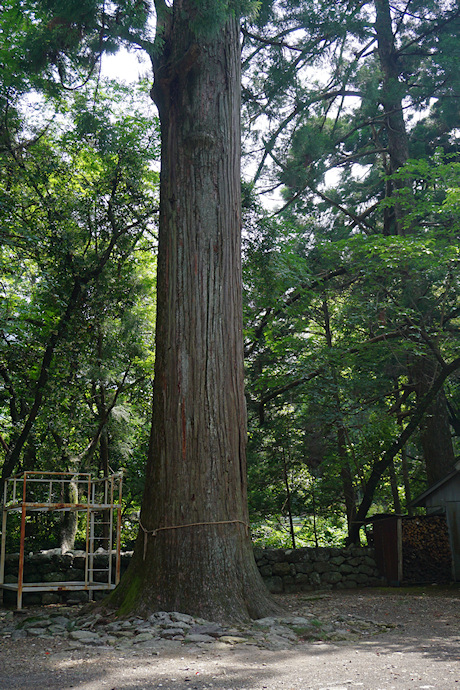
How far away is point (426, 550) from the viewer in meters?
10.1

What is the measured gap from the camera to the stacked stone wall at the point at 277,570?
767 centimetres

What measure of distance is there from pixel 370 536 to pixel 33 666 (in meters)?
8.23

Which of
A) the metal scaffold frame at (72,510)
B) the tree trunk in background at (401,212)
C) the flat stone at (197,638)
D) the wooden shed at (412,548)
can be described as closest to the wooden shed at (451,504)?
the wooden shed at (412,548)

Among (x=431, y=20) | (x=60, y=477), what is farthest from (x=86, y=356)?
(x=431, y=20)

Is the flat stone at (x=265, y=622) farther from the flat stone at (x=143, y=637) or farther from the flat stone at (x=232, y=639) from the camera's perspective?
the flat stone at (x=143, y=637)

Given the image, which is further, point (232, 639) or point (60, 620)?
point (60, 620)

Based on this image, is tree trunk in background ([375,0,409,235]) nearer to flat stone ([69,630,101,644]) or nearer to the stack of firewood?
the stack of firewood

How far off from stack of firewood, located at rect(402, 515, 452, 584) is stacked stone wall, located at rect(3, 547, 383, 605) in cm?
67

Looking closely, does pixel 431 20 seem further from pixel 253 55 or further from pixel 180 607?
pixel 180 607

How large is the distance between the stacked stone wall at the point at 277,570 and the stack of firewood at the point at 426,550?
67 centimetres

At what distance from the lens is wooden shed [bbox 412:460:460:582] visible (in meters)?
9.77

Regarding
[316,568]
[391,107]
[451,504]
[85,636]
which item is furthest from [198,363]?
[391,107]

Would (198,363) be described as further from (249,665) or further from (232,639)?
(249,665)

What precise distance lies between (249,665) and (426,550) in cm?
764
